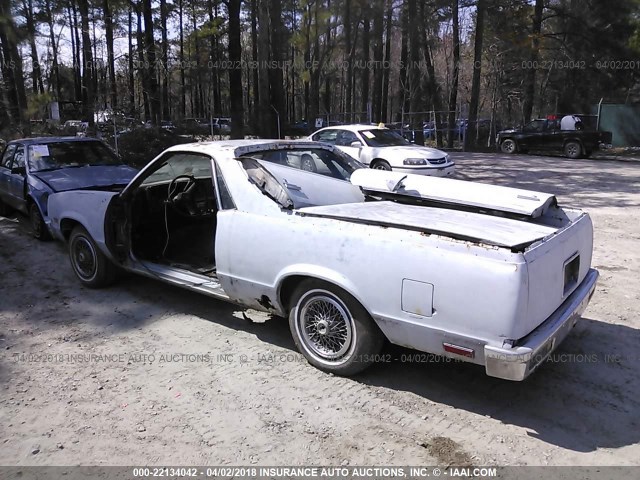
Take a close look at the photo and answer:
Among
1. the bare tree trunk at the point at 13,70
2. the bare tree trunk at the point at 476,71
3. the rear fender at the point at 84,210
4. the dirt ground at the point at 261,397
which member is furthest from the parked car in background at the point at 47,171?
the bare tree trunk at the point at 476,71

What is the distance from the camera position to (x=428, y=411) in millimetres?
3381

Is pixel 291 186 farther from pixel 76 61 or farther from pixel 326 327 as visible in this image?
pixel 76 61

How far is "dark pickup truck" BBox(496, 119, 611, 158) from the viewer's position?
2011 centimetres

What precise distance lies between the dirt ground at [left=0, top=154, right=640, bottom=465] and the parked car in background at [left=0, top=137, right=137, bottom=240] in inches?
111

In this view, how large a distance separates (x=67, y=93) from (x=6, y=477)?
61.0m

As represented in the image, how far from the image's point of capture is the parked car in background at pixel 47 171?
7742 millimetres

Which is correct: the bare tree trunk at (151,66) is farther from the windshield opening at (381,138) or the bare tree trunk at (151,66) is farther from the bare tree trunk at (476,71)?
the bare tree trunk at (476,71)

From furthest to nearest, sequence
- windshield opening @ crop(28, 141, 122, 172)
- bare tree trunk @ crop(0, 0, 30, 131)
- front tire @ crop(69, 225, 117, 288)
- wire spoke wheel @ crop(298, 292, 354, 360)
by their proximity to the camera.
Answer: bare tree trunk @ crop(0, 0, 30, 131)
windshield opening @ crop(28, 141, 122, 172)
front tire @ crop(69, 225, 117, 288)
wire spoke wheel @ crop(298, 292, 354, 360)

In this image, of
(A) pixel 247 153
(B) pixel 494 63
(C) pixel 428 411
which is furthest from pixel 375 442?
(B) pixel 494 63

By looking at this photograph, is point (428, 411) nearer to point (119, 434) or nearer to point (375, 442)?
point (375, 442)

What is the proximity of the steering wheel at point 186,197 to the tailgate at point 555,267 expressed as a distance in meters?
3.66

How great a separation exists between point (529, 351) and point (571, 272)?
1033 millimetres

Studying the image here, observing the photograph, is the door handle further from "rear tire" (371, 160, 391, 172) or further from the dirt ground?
"rear tire" (371, 160, 391, 172)

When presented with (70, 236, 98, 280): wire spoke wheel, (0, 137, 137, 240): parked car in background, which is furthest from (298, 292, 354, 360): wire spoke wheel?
(0, 137, 137, 240): parked car in background
